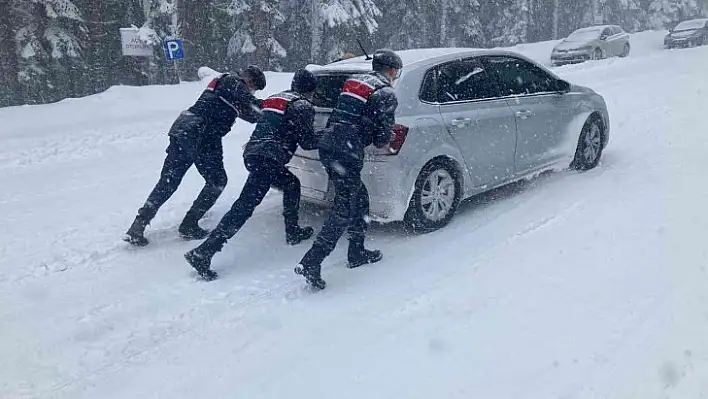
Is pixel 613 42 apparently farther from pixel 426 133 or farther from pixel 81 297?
pixel 81 297

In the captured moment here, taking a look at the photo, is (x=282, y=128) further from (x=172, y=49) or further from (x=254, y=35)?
(x=254, y=35)

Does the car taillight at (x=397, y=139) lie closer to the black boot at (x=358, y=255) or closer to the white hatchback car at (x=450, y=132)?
the white hatchback car at (x=450, y=132)

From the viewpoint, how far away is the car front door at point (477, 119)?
569 cm

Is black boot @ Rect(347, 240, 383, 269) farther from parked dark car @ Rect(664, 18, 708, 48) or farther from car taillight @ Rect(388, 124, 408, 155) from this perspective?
parked dark car @ Rect(664, 18, 708, 48)

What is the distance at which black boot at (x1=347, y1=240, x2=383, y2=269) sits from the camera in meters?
5.07

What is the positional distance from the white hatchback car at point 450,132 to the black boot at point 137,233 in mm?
1506

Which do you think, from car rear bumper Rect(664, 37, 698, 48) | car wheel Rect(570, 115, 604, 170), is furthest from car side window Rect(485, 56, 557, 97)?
car rear bumper Rect(664, 37, 698, 48)

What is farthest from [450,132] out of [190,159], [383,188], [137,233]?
[137,233]

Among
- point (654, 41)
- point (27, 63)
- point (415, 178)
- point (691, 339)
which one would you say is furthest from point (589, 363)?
point (654, 41)

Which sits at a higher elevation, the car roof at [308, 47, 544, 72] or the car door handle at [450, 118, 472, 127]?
the car roof at [308, 47, 544, 72]

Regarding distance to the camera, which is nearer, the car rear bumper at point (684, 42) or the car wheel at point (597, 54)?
the car wheel at point (597, 54)

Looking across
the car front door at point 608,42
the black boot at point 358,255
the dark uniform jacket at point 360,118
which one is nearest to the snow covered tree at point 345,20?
the car front door at point 608,42

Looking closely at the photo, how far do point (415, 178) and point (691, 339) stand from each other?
8.22 feet

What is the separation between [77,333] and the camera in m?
4.09
